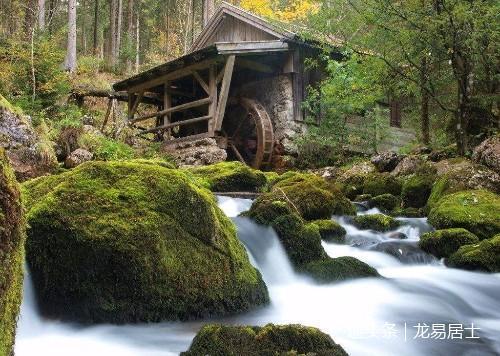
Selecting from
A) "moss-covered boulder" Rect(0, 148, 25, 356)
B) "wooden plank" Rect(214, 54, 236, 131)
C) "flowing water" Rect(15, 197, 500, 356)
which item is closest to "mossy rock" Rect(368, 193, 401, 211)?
"flowing water" Rect(15, 197, 500, 356)

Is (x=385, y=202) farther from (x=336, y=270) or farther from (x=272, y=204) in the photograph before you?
(x=336, y=270)

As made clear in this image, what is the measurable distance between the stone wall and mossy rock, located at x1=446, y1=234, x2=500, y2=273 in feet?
31.0

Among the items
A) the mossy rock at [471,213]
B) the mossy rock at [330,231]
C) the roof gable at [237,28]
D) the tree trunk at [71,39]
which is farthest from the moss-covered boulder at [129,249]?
the tree trunk at [71,39]

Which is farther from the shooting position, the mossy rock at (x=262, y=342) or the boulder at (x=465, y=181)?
the boulder at (x=465, y=181)

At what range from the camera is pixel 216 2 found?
38.4 meters

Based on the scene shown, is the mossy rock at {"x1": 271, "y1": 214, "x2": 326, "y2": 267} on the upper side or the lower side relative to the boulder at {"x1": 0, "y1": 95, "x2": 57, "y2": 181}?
lower

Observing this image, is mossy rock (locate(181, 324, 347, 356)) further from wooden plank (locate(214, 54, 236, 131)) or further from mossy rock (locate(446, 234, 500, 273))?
wooden plank (locate(214, 54, 236, 131))

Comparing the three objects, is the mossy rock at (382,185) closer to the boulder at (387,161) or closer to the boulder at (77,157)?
the boulder at (387,161)

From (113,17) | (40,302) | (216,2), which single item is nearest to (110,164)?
(40,302)

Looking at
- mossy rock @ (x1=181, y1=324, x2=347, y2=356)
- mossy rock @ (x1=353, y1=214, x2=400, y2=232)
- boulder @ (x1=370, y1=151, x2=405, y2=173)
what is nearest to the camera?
mossy rock @ (x1=181, y1=324, x2=347, y2=356)

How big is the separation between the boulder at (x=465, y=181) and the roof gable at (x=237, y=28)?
7.27 metres

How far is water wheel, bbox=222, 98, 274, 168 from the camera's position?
607 inches

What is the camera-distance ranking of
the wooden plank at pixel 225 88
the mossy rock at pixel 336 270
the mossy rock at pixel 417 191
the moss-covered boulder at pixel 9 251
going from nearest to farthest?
1. the moss-covered boulder at pixel 9 251
2. the mossy rock at pixel 336 270
3. the mossy rock at pixel 417 191
4. the wooden plank at pixel 225 88

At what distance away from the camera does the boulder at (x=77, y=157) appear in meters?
9.86
